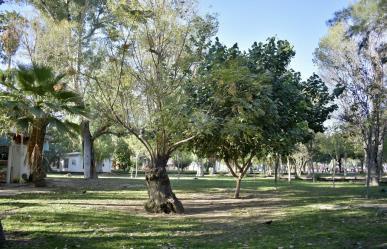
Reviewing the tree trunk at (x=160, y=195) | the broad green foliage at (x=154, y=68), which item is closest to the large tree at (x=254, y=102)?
the broad green foliage at (x=154, y=68)

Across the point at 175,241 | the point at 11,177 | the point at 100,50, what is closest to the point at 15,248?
the point at 175,241

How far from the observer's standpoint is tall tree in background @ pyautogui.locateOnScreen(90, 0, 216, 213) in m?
13.4

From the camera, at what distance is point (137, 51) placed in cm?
1420

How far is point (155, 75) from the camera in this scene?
46.2ft

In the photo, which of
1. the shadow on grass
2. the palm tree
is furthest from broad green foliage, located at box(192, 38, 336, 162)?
the palm tree

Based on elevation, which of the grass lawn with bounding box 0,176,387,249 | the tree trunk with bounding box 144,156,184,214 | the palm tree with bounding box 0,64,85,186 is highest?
the palm tree with bounding box 0,64,85,186

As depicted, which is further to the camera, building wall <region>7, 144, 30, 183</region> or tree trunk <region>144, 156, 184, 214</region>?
building wall <region>7, 144, 30, 183</region>

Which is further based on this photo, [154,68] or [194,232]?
[154,68]

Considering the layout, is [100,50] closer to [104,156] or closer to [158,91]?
[158,91]

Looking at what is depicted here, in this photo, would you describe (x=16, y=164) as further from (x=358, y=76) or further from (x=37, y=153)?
(x=358, y=76)

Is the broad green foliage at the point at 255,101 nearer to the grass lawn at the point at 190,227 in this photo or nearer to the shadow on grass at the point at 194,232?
the grass lawn at the point at 190,227

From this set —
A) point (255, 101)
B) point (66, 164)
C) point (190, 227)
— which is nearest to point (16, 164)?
point (255, 101)

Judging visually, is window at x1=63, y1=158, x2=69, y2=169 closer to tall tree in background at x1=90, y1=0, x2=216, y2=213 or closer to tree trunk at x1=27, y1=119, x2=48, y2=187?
tree trunk at x1=27, y1=119, x2=48, y2=187

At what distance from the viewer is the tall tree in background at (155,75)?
13.4 m
